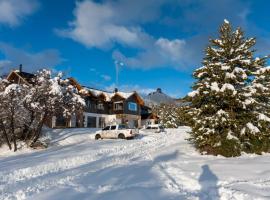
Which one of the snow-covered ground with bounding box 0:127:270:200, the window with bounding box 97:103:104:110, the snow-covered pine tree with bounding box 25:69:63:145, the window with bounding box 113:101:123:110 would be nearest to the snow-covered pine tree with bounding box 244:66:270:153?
the snow-covered ground with bounding box 0:127:270:200

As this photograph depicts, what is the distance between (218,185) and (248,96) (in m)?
10.4

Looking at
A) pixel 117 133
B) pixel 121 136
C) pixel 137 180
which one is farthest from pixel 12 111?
pixel 137 180

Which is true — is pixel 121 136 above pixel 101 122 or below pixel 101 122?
below

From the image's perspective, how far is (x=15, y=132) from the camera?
1275 inches

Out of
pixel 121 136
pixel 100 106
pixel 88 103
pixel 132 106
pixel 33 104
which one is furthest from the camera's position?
pixel 132 106

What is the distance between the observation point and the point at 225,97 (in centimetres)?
2095

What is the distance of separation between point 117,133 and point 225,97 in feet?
58.2

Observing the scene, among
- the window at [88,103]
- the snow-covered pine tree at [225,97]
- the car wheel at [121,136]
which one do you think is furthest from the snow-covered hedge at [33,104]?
the window at [88,103]

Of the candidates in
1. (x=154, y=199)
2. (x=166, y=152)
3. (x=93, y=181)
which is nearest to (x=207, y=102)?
(x=166, y=152)

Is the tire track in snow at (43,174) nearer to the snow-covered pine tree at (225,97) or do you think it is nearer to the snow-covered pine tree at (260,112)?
the snow-covered pine tree at (225,97)

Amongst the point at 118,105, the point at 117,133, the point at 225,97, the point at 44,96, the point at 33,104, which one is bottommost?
the point at 117,133

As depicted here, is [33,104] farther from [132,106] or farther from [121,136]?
[132,106]

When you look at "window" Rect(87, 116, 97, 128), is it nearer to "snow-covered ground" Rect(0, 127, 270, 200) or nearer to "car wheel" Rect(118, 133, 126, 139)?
"car wheel" Rect(118, 133, 126, 139)

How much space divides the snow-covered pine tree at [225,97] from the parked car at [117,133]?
14392 mm
